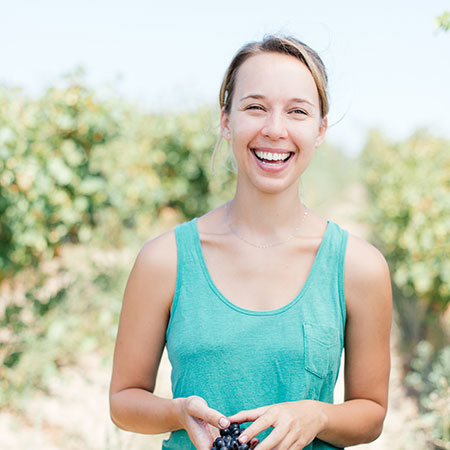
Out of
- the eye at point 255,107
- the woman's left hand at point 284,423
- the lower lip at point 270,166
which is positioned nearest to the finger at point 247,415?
the woman's left hand at point 284,423

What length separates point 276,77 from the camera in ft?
4.68

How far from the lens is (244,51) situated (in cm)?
152

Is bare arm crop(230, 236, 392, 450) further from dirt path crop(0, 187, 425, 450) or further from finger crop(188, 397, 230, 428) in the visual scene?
dirt path crop(0, 187, 425, 450)

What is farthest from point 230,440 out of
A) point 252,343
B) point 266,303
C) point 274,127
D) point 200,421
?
Answer: point 274,127

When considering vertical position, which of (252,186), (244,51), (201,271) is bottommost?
(201,271)

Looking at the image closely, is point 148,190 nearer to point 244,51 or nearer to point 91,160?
point 91,160

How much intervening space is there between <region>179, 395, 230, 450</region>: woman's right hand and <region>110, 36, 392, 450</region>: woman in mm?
12

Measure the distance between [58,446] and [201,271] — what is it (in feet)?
9.05

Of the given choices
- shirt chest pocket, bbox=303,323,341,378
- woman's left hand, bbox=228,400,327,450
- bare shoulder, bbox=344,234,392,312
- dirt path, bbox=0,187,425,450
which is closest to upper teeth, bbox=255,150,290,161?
bare shoulder, bbox=344,234,392,312

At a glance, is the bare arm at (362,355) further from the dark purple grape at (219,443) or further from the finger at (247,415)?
the dark purple grape at (219,443)

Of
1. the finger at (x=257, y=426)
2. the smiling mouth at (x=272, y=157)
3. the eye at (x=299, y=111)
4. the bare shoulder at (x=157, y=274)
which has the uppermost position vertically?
the eye at (x=299, y=111)

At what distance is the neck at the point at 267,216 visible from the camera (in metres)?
1.53

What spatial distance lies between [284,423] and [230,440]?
0.46 ft

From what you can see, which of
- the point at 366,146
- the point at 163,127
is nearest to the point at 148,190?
the point at 163,127
